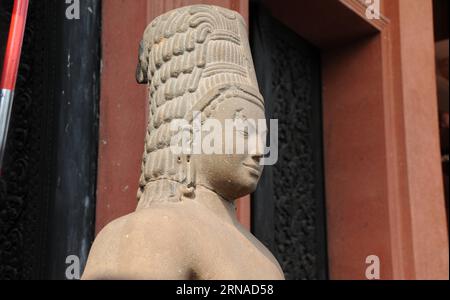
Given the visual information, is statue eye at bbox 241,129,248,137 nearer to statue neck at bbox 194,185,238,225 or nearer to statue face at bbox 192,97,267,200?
statue face at bbox 192,97,267,200

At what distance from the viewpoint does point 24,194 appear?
3.57m

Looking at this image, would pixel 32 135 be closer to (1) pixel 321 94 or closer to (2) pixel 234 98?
(2) pixel 234 98

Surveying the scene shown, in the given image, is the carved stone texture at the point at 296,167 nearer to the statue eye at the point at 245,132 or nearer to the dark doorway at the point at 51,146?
the dark doorway at the point at 51,146

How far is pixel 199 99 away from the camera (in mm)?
2551

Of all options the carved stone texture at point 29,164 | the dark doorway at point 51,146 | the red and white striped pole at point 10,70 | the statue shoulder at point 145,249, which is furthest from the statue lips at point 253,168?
the carved stone texture at point 29,164

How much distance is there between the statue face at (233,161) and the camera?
8.30ft

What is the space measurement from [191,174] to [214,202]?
135 mm

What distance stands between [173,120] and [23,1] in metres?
0.67

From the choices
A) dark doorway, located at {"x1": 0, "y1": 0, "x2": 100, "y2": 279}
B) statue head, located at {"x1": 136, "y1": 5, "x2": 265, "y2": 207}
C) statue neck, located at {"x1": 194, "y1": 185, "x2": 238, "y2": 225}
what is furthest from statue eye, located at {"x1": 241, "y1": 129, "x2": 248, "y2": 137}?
dark doorway, located at {"x1": 0, "y1": 0, "x2": 100, "y2": 279}

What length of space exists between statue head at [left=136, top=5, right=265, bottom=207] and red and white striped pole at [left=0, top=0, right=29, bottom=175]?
0.50 meters

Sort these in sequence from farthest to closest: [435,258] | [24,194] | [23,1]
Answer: [435,258] < [24,194] < [23,1]

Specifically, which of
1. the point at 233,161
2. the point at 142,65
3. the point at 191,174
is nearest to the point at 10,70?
the point at 142,65
